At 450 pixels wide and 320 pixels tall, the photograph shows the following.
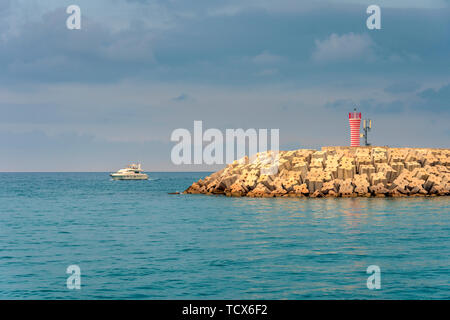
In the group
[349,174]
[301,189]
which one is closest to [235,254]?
[301,189]

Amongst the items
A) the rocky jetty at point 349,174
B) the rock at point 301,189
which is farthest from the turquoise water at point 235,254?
the rock at point 301,189

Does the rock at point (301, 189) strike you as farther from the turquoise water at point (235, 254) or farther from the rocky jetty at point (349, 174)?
the turquoise water at point (235, 254)

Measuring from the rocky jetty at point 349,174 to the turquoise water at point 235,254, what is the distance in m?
9.62

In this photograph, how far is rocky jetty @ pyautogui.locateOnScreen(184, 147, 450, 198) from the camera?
48719 mm

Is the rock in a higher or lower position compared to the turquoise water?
higher

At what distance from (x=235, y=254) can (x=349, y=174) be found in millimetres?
30958

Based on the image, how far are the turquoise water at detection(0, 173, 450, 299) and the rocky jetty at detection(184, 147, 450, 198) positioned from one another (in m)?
9.62

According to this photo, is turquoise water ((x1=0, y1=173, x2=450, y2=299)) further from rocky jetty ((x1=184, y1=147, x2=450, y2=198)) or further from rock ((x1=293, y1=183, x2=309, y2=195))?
rock ((x1=293, y1=183, x2=309, y2=195))

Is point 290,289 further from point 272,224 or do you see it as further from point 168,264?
point 272,224

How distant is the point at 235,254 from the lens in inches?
827

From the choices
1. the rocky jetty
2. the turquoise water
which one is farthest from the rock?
the turquoise water

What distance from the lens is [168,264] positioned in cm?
1912
